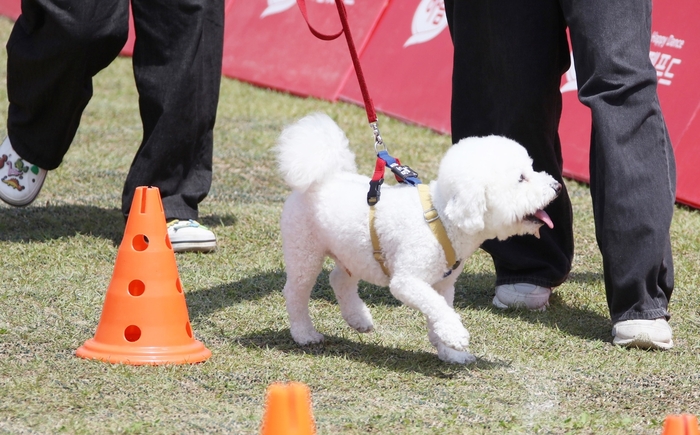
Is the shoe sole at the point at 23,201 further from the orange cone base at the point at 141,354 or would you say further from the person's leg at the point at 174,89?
the orange cone base at the point at 141,354

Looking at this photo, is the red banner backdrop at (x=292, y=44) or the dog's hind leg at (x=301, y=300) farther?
the red banner backdrop at (x=292, y=44)

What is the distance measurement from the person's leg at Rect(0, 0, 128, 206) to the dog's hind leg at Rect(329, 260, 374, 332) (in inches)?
67.7

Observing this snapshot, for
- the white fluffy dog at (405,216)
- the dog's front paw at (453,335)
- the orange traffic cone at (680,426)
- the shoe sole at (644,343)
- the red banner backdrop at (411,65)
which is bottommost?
the red banner backdrop at (411,65)

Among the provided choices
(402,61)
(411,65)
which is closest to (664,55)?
(411,65)

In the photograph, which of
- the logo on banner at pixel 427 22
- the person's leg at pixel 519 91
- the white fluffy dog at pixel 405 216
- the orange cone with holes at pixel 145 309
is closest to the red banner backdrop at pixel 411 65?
the logo on banner at pixel 427 22

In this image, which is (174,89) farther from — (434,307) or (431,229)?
(434,307)

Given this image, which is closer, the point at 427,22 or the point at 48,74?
the point at 48,74

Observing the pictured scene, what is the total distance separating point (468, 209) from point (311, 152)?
0.57 m

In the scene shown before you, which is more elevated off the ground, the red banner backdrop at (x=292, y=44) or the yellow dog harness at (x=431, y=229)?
the yellow dog harness at (x=431, y=229)

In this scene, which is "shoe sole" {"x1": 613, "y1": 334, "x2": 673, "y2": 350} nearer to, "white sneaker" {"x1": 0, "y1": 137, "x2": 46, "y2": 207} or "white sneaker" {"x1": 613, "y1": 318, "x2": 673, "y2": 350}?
"white sneaker" {"x1": 613, "y1": 318, "x2": 673, "y2": 350}

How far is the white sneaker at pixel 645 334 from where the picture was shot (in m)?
3.34

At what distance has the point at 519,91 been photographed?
151 inches

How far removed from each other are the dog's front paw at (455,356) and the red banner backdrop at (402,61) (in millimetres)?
2807

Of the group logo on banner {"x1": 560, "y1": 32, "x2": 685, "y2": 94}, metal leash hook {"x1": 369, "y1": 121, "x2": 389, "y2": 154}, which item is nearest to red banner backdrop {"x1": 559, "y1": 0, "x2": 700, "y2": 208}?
logo on banner {"x1": 560, "y1": 32, "x2": 685, "y2": 94}
